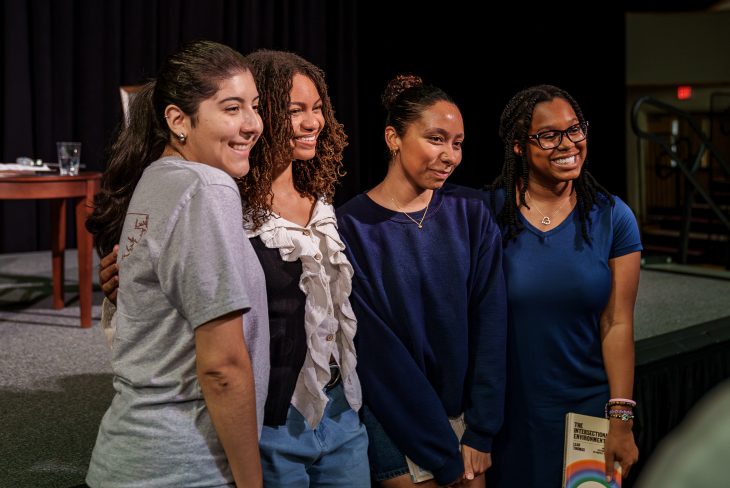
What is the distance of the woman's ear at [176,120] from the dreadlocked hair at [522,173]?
2.87 feet

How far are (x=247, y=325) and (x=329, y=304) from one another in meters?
0.28

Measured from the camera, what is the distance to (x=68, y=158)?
360 centimetres

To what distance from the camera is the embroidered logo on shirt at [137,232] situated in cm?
120

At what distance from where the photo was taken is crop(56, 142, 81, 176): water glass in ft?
11.8

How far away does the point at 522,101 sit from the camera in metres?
1.96

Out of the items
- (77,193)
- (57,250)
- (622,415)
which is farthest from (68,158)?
(622,415)

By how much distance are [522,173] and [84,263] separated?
2.21 meters

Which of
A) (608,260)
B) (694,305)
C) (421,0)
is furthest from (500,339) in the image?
(421,0)

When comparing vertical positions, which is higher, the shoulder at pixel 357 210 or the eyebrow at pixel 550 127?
the eyebrow at pixel 550 127

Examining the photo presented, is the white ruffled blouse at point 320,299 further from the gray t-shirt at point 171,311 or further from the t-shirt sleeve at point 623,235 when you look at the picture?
the t-shirt sleeve at point 623,235

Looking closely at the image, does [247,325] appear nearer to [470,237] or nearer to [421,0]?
[470,237]

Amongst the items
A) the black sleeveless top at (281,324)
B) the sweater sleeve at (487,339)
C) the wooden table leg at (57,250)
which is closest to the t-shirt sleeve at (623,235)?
the sweater sleeve at (487,339)

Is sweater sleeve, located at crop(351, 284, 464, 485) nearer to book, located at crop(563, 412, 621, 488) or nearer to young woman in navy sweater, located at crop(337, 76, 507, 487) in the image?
young woman in navy sweater, located at crop(337, 76, 507, 487)

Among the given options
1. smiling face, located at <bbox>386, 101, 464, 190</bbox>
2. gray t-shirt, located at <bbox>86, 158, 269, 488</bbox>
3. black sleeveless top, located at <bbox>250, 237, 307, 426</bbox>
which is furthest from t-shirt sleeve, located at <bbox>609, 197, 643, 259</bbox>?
gray t-shirt, located at <bbox>86, 158, 269, 488</bbox>
